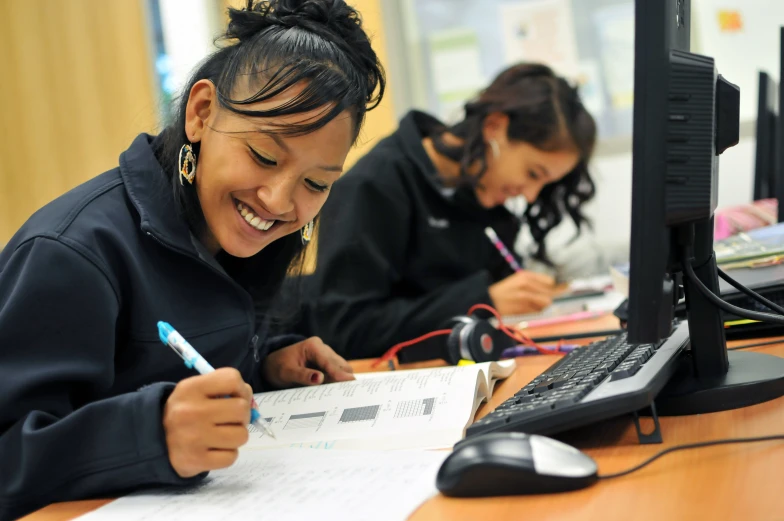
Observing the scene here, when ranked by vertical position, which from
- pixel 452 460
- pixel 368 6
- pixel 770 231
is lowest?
pixel 770 231

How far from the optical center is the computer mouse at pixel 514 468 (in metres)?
0.58

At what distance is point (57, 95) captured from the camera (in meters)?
3.17

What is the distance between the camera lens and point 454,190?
2035mm

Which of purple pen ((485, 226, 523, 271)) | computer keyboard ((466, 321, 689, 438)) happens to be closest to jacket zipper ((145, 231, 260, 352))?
computer keyboard ((466, 321, 689, 438))

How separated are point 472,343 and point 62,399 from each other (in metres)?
0.62

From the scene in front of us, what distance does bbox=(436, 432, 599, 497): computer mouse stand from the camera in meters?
0.58

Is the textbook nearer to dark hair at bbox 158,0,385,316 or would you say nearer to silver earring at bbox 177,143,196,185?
dark hair at bbox 158,0,385,316

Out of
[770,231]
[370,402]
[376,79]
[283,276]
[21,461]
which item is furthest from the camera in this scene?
[770,231]

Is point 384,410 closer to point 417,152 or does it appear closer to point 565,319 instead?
point 565,319

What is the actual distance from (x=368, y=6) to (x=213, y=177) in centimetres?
241

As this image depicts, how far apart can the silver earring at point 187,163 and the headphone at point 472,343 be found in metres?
0.46

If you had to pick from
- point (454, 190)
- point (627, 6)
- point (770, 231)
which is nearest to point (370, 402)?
point (770, 231)

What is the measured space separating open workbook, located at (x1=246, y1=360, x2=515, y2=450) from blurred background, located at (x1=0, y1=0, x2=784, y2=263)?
196 cm

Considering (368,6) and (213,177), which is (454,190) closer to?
(213,177)
